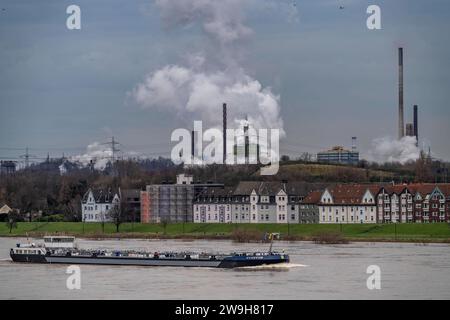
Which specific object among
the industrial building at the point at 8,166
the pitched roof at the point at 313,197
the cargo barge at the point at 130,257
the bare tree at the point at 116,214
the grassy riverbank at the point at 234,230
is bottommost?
the cargo barge at the point at 130,257

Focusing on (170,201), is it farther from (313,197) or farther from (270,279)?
(270,279)

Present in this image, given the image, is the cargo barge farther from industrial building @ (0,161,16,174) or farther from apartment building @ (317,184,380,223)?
industrial building @ (0,161,16,174)

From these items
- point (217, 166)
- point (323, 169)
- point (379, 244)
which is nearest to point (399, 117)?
point (323, 169)

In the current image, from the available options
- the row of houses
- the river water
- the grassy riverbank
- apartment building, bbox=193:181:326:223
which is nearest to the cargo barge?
the river water

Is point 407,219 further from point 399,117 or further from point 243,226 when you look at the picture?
point 399,117

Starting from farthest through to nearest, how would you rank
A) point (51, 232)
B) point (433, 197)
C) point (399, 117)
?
point (399, 117) < point (51, 232) < point (433, 197)

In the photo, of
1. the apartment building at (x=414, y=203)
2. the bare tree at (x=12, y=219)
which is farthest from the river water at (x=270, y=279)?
the bare tree at (x=12, y=219)

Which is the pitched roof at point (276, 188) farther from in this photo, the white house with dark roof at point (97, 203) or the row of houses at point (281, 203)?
the white house with dark roof at point (97, 203)
